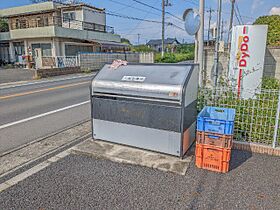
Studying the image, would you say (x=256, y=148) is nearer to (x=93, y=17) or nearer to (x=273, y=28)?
(x=273, y=28)

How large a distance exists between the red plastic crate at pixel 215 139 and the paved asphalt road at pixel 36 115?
11.2ft

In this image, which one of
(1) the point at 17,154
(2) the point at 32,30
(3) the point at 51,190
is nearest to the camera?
(3) the point at 51,190

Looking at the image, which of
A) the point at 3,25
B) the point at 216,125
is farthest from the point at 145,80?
the point at 3,25

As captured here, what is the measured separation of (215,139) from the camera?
3.18 m

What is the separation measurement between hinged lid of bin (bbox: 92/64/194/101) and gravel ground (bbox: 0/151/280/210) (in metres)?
1.19

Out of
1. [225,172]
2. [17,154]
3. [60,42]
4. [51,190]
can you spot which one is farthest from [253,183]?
[60,42]

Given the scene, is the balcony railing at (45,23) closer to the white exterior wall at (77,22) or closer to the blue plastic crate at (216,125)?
the white exterior wall at (77,22)

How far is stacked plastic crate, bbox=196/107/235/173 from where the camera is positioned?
3094 millimetres

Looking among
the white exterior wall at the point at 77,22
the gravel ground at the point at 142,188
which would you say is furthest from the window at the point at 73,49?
the gravel ground at the point at 142,188

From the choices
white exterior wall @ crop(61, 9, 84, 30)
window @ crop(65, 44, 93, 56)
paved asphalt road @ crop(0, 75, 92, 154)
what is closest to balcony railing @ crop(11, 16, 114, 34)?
white exterior wall @ crop(61, 9, 84, 30)

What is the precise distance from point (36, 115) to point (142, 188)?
187 inches

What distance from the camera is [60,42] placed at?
2431cm

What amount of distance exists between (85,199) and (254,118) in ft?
10.5

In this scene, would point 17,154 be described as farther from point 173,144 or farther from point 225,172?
point 225,172
